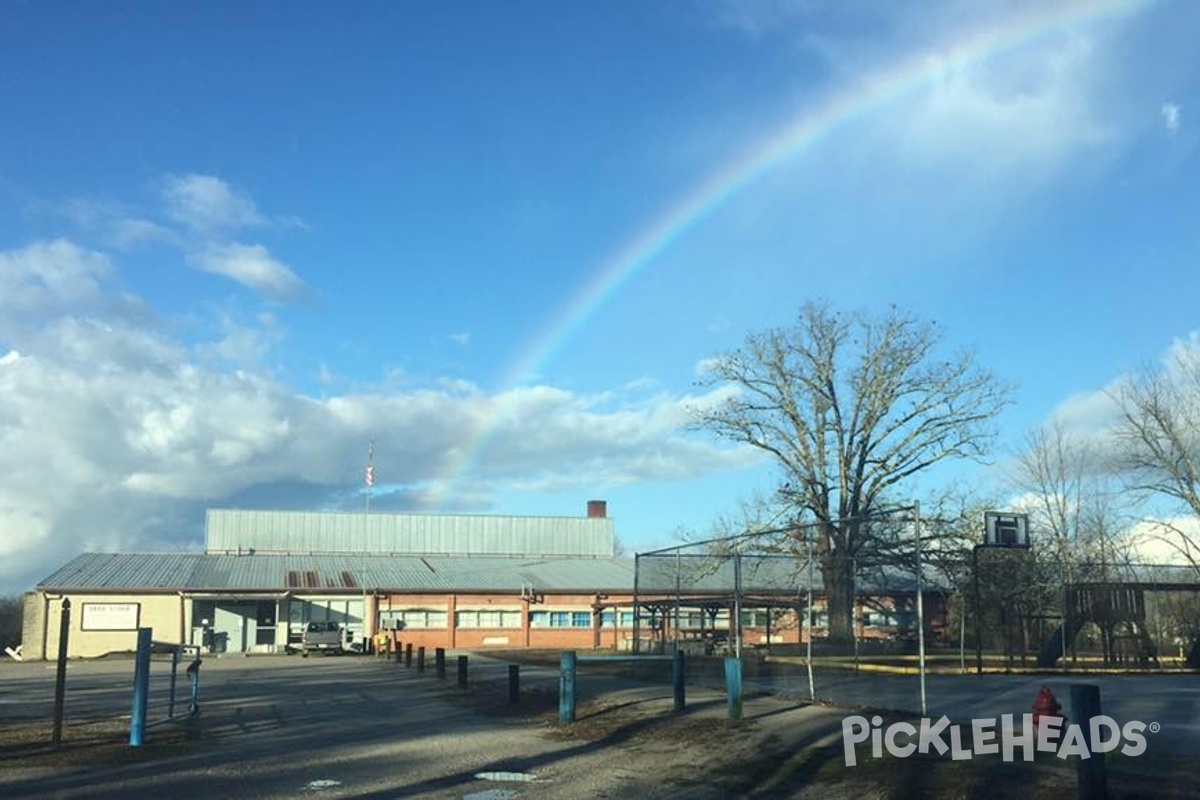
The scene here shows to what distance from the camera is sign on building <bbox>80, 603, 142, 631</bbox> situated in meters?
56.2

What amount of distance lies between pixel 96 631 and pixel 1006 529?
47.0 meters

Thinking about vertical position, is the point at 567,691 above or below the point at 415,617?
above

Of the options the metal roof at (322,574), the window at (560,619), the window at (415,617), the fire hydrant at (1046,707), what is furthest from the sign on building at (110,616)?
the fire hydrant at (1046,707)

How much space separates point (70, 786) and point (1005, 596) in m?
25.8

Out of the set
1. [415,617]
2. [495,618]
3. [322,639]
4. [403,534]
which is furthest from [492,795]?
[403,534]

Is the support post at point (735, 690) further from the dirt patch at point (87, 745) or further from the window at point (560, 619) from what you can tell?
the window at point (560, 619)

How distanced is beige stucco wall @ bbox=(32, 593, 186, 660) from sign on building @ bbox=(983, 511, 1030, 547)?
42.9m

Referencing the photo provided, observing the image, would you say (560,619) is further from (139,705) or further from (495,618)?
(139,705)

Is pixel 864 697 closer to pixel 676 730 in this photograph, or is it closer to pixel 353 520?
pixel 676 730

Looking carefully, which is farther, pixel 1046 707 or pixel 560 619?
pixel 560 619

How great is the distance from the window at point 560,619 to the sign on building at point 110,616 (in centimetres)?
2063

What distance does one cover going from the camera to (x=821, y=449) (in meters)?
42.7

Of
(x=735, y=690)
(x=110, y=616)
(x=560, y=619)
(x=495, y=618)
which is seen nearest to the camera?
(x=735, y=690)

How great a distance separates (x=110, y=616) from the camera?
56531 millimetres
